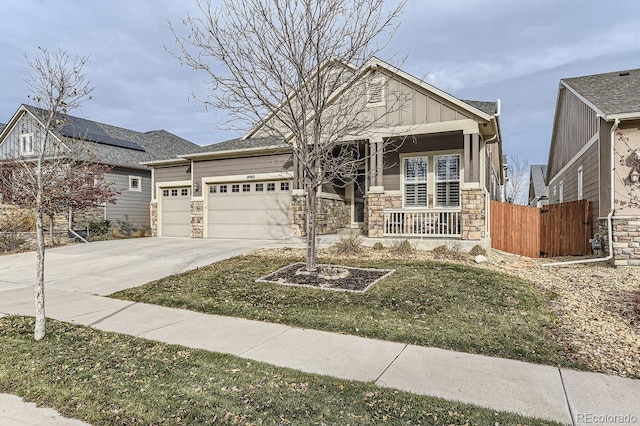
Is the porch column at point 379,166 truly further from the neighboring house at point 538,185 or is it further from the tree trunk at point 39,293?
the neighboring house at point 538,185

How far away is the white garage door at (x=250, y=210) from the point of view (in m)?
14.3

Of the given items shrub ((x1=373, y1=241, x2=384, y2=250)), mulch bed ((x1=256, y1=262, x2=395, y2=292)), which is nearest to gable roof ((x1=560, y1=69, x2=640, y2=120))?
shrub ((x1=373, y1=241, x2=384, y2=250))

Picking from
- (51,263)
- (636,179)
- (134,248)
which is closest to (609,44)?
(636,179)

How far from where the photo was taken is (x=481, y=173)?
11.0 m

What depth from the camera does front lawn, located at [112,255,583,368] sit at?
176 inches

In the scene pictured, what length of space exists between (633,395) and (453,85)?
390 inches

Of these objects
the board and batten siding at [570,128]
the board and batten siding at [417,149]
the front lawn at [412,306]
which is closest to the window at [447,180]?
the board and batten siding at [417,149]

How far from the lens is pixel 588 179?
38.4ft

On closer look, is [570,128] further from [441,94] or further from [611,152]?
[441,94]

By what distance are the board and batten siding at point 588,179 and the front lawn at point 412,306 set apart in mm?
5140

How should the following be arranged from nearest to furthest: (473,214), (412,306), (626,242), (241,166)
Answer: (412,306)
(626,242)
(473,214)
(241,166)

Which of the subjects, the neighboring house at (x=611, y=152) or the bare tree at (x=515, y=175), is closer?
the neighboring house at (x=611, y=152)

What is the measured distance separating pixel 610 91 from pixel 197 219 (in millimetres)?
15231

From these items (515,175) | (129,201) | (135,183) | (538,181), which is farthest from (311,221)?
(515,175)
